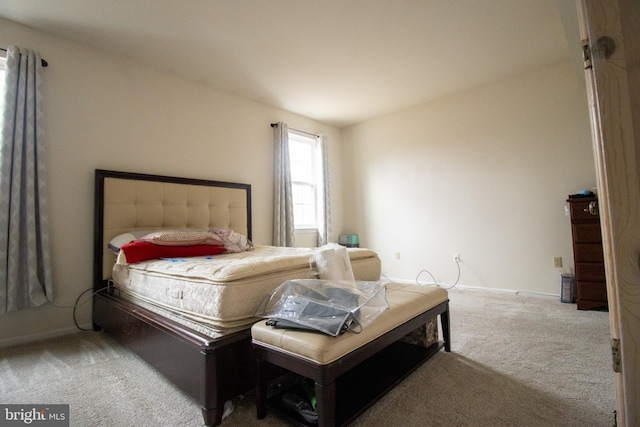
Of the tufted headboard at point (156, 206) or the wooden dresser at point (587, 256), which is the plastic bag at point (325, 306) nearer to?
the tufted headboard at point (156, 206)

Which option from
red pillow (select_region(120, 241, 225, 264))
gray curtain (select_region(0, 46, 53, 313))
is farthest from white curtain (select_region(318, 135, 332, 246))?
gray curtain (select_region(0, 46, 53, 313))

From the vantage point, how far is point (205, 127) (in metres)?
3.35

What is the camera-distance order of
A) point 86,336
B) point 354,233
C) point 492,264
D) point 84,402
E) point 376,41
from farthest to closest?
1. point 354,233
2. point 492,264
3. point 376,41
4. point 86,336
5. point 84,402

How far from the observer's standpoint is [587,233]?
2.65 m

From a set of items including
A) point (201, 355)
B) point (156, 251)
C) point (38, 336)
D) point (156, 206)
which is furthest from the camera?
point (156, 206)

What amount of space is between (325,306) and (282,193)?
112 inches

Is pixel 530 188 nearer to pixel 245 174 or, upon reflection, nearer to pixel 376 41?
pixel 376 41

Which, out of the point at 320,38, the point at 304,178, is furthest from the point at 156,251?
the point at 304,178

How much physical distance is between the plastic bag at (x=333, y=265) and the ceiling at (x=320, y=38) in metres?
1.90

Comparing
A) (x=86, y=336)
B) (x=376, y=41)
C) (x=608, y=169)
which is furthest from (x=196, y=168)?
(x=608, y=169)

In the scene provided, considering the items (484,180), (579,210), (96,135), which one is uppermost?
(96,135)

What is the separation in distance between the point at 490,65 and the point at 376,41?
4.70ft

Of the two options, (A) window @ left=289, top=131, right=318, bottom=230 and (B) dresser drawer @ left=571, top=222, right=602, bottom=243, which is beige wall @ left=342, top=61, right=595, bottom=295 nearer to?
(B) dresser drawer @ left=571, top=222, right=602, bottom=243

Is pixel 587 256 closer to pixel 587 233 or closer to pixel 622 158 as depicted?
pixel 587 233
